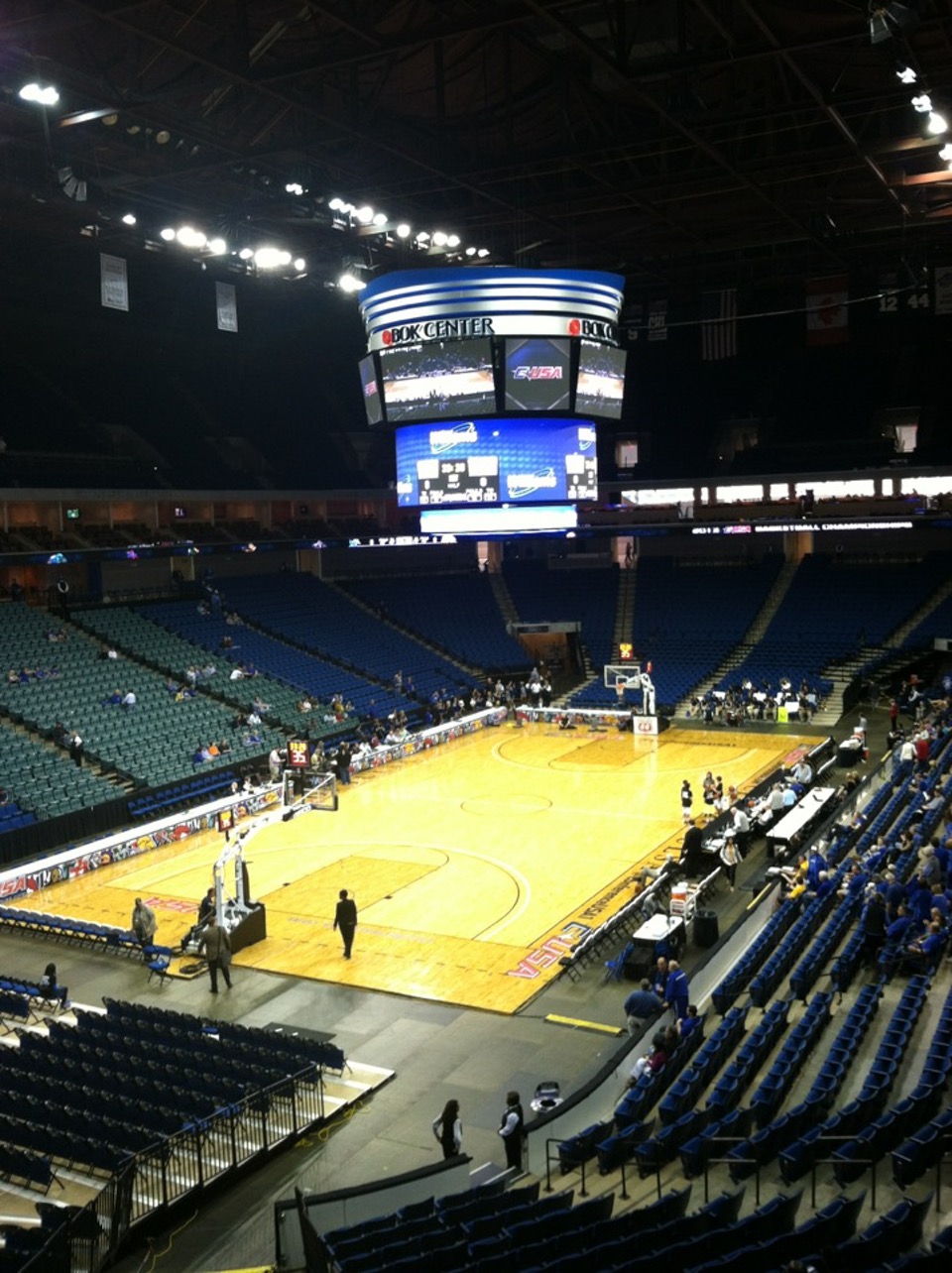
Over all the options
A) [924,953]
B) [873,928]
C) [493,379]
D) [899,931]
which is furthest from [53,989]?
[493,379]

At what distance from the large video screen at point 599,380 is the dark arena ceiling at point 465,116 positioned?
4.50m

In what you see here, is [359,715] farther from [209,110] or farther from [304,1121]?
[304,1121]

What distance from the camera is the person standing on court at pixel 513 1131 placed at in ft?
42.5

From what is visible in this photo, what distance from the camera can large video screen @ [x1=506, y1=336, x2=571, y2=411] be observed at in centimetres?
2709

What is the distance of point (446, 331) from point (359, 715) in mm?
17606

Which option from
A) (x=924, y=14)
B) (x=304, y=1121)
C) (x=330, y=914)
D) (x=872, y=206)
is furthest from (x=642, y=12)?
(x=304, y=1121)

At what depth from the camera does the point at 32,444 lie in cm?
4116

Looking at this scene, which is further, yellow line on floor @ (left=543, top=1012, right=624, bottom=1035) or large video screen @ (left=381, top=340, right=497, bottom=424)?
large video screen @ (left=381, top=340, right=497, bottom=424)

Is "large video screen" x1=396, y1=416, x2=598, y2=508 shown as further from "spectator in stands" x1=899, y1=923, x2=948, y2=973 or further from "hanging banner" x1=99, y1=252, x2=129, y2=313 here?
"spectator in stands" x1=899, y1=923, x2=948, y2=973

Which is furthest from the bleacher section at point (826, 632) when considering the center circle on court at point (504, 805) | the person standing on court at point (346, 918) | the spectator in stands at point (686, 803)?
the person standing on court at point (346, 918)

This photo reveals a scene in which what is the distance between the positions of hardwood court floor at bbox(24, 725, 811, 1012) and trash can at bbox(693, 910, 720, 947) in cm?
235

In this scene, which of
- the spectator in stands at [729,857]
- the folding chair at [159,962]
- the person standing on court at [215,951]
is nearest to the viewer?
the person standing on court at [215,951]

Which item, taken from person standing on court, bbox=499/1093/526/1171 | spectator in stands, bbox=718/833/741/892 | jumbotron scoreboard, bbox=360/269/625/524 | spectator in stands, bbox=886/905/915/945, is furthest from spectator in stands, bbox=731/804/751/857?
person standing on court, bbox=499/1093/526/1171

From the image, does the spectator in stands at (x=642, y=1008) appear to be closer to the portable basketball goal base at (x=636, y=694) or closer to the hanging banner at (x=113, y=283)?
the portable basketball goal base at (x=636, y=694)
